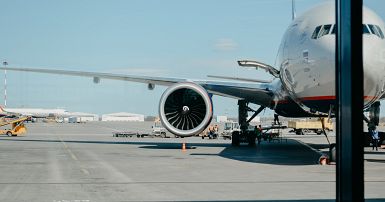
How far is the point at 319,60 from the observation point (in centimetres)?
1336

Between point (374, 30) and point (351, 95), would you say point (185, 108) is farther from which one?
point (351, 95)

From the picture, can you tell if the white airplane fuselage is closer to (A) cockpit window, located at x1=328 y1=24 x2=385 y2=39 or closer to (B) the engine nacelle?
(A) cockpit window, located at x1=328 y1=24 x2=385 y2=39

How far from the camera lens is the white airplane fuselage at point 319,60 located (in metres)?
12.8

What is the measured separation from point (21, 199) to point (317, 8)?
34.7 feet

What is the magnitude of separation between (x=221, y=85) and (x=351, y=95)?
16.8 metres

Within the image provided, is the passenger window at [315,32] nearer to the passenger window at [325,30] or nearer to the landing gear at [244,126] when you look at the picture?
the passenger window at [325,30]

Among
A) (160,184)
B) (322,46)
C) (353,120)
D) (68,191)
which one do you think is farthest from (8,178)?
(353,120)

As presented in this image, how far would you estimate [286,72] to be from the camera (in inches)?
612

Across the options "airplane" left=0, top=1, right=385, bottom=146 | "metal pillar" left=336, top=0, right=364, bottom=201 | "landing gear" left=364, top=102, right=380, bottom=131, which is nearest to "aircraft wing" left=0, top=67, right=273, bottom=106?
"airplane" left=0, top=1, right=385, bottom=146

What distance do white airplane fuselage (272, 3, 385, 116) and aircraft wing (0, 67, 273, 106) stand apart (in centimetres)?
415

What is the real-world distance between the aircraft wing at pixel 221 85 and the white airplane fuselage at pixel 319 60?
4147mm

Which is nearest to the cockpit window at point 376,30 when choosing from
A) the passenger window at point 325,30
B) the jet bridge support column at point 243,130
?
the passenger window at point 325,30

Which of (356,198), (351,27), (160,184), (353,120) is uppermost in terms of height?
(351,27)

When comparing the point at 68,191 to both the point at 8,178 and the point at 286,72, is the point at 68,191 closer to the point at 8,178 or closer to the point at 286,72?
the point at 8,178
